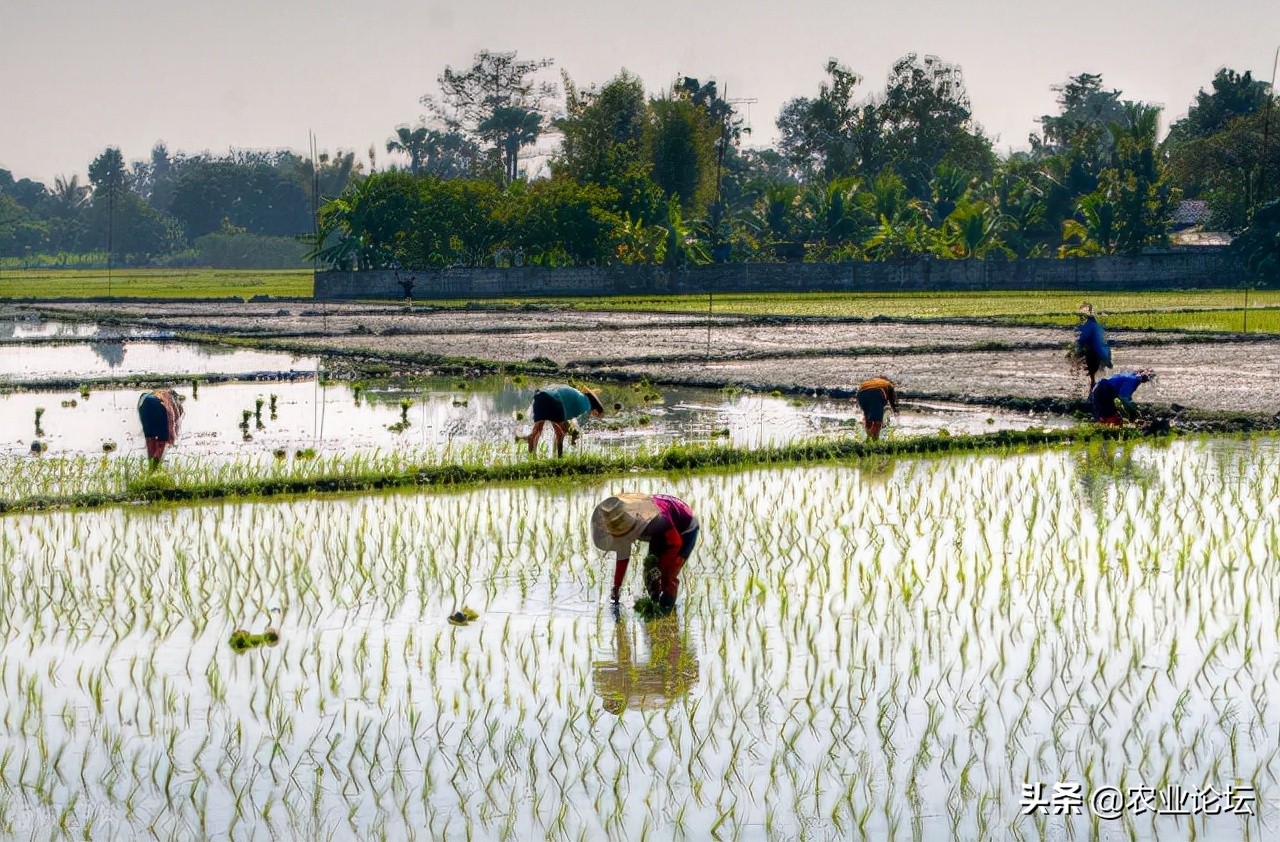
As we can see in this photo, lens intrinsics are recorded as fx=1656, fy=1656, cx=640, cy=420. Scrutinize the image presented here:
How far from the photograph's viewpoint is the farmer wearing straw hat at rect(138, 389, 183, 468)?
10078 millimetres

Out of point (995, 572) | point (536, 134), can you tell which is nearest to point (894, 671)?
point (995, 572)

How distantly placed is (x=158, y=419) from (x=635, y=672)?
5.24m

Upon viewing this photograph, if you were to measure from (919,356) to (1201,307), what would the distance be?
11.8 meters

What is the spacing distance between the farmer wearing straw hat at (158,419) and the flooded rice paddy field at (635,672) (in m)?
1.27

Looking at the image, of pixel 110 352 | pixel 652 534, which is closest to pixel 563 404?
pixel 652 534

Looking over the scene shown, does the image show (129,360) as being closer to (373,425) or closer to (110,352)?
(110,352)

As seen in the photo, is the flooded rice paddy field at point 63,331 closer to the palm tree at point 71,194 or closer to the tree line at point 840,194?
the tree line at point 840,194

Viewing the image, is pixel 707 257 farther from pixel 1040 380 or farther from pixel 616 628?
pixel 616 628

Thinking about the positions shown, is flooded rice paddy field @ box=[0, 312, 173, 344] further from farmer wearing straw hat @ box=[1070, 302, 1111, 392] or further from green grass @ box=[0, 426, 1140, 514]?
farmer wearing straw hat @ box=[1070, 302, 1111, 392]

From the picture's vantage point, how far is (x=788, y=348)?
20.7m

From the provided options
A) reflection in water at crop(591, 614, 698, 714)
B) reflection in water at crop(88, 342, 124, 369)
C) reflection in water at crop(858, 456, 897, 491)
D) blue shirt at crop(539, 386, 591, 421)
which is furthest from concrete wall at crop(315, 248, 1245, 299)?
reflection in water at crop(591, 614, 698, 714)

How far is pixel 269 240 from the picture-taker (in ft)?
248

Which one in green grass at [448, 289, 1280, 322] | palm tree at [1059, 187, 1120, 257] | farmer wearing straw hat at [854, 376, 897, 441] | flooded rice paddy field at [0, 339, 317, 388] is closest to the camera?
farmer wearing straw hat at [854, 376, 897, 441]

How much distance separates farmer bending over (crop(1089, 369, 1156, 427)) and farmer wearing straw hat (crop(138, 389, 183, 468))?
6519 millimetres
